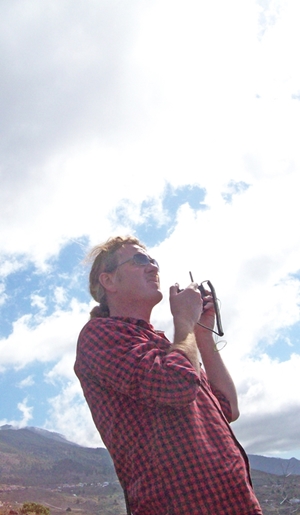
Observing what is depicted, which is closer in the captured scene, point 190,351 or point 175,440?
point 175,440

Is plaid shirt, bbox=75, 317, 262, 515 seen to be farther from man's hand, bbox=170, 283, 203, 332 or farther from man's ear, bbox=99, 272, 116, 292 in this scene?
man's ear, bbox=99, 272, 116, 292

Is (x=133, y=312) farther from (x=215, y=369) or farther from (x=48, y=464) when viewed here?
(x=48, y=464)

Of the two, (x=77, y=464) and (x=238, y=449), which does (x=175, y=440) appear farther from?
(x=77, y=464)

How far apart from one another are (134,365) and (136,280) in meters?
0.83

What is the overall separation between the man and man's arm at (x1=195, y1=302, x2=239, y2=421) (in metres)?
0.11

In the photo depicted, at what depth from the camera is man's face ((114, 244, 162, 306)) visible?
9.32ft

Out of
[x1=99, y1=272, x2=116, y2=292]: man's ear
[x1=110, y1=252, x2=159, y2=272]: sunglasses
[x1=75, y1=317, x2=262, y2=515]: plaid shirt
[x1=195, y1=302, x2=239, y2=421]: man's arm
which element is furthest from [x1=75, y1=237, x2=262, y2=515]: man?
[x1=110, y1=252, x2=159, y2=272]: sunglasses

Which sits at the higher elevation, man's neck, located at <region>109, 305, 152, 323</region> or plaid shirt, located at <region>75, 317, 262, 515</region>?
man's neck, located at <region>109, 305, 152, 323</region>

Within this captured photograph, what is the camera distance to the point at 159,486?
1943 mm

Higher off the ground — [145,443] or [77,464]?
[77,464]

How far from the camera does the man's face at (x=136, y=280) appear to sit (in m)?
2.84

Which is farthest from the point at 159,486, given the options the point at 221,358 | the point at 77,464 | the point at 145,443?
the point at 77,464

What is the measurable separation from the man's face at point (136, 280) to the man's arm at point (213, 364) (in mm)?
396

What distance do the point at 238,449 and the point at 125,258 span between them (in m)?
1.38
